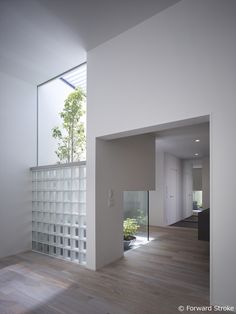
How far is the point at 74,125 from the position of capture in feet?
13.6

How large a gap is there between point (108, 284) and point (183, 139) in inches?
158

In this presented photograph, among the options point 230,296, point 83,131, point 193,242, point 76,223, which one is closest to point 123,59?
point 83,131

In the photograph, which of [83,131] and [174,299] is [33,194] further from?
[174,299]

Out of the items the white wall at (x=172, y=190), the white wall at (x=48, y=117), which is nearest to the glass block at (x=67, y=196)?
the white wall at (x=48, y=117)

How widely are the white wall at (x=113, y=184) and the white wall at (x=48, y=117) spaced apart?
5.91 ft

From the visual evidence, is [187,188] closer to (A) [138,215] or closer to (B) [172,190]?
(B) [172,190]

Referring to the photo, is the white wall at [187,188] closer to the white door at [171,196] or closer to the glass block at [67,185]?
the white door at [171,196]

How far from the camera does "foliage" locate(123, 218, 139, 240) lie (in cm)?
441

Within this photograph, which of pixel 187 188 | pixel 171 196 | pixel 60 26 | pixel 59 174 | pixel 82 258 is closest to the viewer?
pixel 60 26

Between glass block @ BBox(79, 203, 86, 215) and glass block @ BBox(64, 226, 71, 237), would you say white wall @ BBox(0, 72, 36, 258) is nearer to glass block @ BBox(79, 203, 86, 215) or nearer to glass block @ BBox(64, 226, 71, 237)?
glass block @ BBox(64, 226, 71, 237)

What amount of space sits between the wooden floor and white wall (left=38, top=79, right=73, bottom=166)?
6.27ft

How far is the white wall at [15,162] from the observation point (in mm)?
3836

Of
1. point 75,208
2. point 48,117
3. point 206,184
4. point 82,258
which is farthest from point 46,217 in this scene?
point 206,184

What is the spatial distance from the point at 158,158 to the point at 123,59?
455 cm
